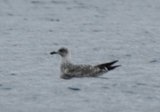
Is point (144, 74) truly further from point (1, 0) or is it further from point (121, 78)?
point (1, 0)

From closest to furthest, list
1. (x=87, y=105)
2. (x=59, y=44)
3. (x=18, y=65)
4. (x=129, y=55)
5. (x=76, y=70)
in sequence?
(x=87, y=105) → (x=76, y=70) → (x=18, y=65) → (x=129, y=55) → (x=59, y=44)

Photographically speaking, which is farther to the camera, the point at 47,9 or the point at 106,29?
the point at 47,9

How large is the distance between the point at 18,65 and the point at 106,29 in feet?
23.0

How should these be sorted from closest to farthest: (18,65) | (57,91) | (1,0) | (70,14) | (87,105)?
(87,105)
(57,91)
(18,65)
(70,14)
(1,0)

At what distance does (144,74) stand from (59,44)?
16.4 feet

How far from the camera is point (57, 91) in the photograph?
59.1ft

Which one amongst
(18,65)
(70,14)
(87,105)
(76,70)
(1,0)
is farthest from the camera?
(1,0)

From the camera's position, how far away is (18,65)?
2097 cm

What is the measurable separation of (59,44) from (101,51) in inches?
65.6

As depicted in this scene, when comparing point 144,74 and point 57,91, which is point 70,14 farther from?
point 57,91

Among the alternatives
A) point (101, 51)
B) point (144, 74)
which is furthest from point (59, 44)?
point (144, 74)

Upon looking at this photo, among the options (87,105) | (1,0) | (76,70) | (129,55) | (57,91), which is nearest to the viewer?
(87,105)

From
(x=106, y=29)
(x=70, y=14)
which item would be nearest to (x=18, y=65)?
(x=106, y=29)

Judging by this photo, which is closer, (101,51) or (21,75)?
(21,75)
